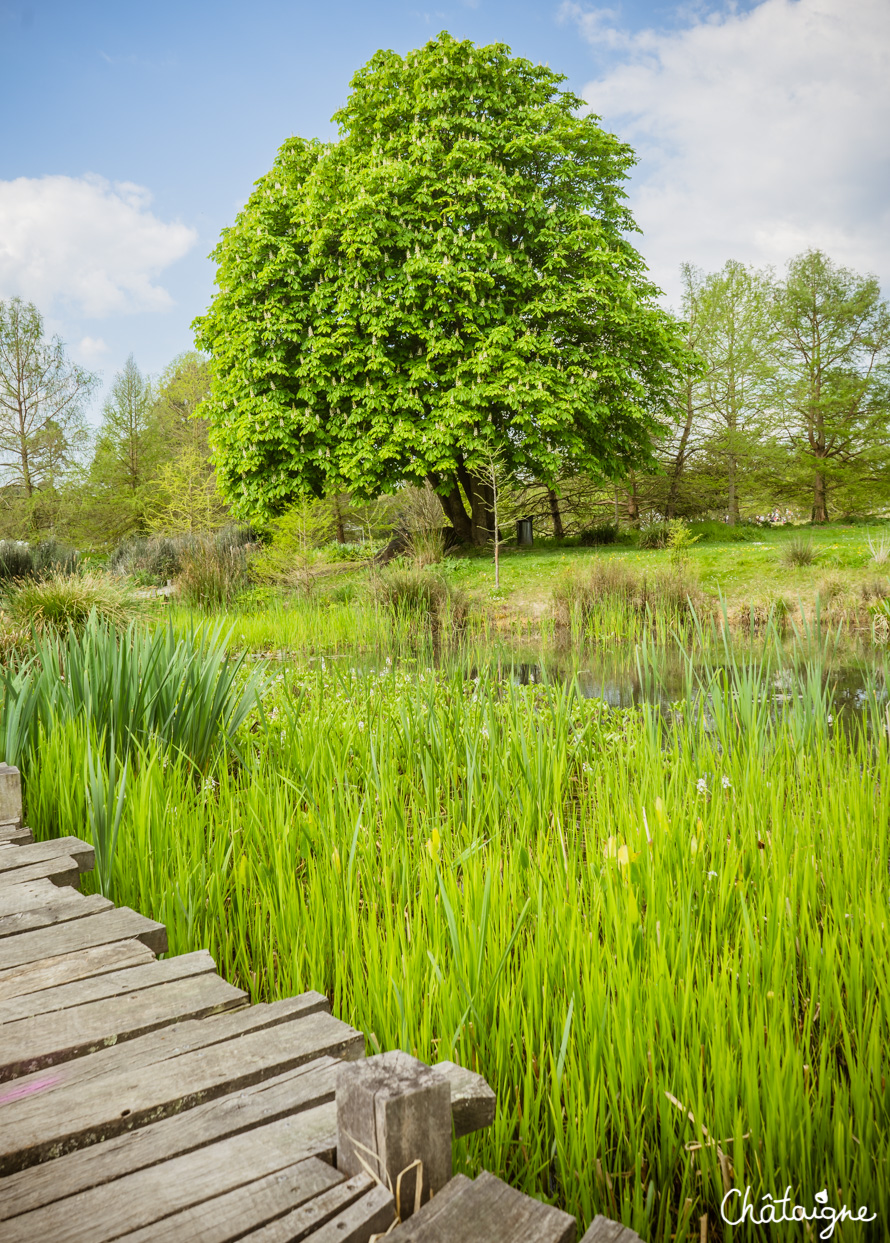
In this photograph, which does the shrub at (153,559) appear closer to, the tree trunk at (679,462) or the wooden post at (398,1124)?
the tree trunk at (679,462)

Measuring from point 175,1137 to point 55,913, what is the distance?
3.02ft

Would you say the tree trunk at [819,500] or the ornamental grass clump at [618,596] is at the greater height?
the tree trunk at [819,500]

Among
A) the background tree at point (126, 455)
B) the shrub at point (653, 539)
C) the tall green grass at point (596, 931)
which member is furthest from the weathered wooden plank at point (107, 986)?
the background tree at point (126, 455)

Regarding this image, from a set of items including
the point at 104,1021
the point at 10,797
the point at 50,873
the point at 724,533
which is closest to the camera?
the point at 104,1021

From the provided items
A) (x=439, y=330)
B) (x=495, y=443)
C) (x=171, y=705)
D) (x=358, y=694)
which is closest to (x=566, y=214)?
(x=439, y=330)

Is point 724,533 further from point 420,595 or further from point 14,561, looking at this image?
point 14,561

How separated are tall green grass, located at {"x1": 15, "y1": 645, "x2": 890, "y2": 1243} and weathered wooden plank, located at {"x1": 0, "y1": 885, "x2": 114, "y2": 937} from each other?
199mm

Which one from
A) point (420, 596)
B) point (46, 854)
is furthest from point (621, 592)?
point (46, 854)

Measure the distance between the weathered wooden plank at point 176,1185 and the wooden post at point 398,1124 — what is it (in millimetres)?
84

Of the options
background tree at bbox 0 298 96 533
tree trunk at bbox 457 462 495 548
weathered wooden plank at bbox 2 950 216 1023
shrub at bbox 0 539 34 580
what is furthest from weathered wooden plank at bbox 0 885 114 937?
background tree at bbox 0 298 96 533

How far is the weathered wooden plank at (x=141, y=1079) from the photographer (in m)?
1.01

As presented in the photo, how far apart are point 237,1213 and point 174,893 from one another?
1232 millimetres

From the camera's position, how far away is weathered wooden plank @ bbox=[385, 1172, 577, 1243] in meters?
0.80

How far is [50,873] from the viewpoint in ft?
6.39
